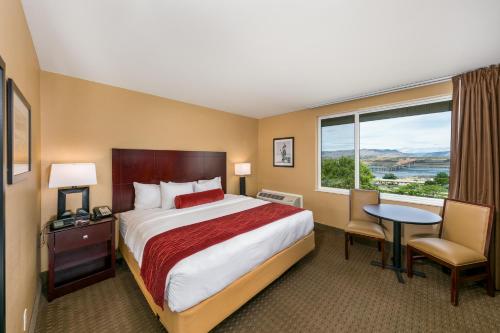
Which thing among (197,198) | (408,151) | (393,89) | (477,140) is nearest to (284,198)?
(197,198)

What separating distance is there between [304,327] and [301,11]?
8.75 feet

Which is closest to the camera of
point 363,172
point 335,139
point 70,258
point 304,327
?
point 304,327

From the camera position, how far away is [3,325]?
3.25ft

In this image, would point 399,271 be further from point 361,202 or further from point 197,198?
point 197,198

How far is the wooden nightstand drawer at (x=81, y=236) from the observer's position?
6.83 feet

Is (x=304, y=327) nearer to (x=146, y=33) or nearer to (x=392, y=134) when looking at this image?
(x=146, y=33)

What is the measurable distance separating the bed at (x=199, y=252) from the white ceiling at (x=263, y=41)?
1389 millimetres

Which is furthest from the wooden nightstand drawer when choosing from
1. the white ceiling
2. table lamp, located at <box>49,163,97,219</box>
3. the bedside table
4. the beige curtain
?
the beige curtain

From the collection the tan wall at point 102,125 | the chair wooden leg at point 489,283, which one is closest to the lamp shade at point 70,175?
the tan wall at point 102,125

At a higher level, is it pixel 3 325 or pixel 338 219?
pixel 3 325

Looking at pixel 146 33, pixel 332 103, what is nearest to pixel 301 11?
pixel 146 33

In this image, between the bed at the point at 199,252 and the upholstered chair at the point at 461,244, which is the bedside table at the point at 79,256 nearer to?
the bed at the point at 199,252

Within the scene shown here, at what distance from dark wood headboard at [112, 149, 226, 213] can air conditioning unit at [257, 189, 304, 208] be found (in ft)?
4.31

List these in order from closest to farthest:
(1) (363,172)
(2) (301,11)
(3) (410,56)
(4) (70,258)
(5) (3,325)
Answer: (5) (3,325)
(2) (301,11)
(3) (410,56)
(4) (70,258)
(1) (363,172)
